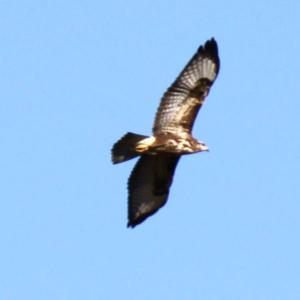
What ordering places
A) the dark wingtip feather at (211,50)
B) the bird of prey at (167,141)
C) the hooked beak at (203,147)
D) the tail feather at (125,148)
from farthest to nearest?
the dark wingtip feather at (211,50), the hooked beak at (203,147), the bird of prey at (167,141), the tail feather at (125,148)

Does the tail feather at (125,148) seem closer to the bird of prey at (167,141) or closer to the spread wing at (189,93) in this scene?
the bird of prey at (167,141)

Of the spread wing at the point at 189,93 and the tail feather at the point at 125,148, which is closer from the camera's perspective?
the tail feather at the point at 125,148

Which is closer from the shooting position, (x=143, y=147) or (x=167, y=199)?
(x=143, y=147)

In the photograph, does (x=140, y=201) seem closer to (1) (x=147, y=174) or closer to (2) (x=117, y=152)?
(1) (x=147, y=174)

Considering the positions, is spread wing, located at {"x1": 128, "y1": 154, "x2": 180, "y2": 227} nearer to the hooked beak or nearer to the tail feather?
the hooked beak

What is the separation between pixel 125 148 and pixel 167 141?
855mm

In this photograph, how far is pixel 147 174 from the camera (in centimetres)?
2297

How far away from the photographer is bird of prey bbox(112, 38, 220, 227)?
71.6 ft

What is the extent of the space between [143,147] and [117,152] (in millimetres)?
496

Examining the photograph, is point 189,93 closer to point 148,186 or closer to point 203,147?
point 203,147

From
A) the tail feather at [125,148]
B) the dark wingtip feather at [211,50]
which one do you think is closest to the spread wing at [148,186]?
the tail feather at [125,148]

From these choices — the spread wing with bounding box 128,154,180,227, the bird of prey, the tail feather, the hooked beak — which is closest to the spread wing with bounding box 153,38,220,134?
the bird of prey

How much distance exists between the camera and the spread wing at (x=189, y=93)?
881 inches

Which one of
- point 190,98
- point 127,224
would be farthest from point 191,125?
point 127,224
